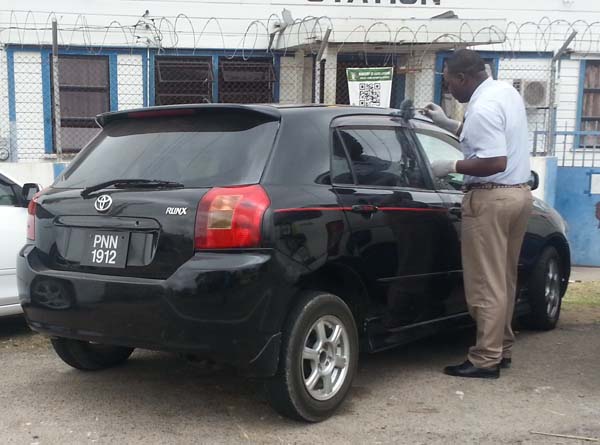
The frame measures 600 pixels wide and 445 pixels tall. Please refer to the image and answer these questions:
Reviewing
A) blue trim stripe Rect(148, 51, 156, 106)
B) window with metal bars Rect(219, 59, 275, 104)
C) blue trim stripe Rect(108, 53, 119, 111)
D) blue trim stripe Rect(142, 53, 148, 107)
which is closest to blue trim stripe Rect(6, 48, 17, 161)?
blue trim stripe Rect(108, 53, 119, 111)

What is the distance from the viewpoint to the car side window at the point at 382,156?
4285 mm

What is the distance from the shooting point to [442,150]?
508 cm

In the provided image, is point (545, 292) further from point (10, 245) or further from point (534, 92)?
point (534, 92)

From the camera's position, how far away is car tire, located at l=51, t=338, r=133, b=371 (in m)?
4.65

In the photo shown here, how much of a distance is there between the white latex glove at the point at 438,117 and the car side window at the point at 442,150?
0.07 m

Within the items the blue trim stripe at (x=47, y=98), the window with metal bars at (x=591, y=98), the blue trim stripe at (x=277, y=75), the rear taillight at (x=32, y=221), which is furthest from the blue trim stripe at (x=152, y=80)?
the rear taillight at (x=32, y=221)

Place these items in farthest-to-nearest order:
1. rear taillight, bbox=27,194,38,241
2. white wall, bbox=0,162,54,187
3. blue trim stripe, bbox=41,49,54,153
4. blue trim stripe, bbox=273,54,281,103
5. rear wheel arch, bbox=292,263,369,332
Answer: blue trim stripe, bbox=273,54,281,103, blue trim stripe, bbox=41,49,54,153, white wall, bbox=0,162,54,187, rear taillight, bbox=27,194,38,241, rear wheel arch, bbox=292,263,369,332

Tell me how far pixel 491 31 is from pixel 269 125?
329 inches

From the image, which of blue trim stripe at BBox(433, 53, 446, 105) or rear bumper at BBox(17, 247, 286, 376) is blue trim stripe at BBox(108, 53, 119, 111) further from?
rear bumper at BBox(17, 247, 286, 376)

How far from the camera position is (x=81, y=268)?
3.81 meters

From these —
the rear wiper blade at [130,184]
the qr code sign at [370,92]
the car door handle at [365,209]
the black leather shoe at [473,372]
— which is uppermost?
the qr code sign at [370,92]

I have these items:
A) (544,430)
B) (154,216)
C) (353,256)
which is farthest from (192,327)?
(544,430)

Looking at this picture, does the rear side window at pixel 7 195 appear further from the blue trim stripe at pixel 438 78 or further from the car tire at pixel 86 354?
the blue trim stripe at pixel 438 78

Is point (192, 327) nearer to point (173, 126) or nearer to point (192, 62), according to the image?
point (173, 126)
